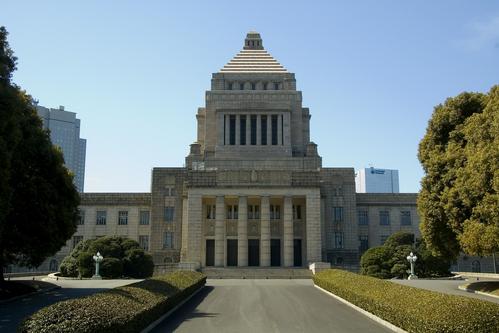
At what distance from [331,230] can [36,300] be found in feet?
138

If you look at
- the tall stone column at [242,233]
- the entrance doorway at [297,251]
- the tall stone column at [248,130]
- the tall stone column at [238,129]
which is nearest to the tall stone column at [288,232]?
the entrance doorway at [297,251]

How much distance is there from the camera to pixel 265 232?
53156 millimetres

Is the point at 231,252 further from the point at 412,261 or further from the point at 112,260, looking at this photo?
the point at 412,261

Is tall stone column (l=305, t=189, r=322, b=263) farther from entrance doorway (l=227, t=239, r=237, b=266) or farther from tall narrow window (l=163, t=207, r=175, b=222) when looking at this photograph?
tall narrow window (l=163, t=207, r=175, b=222)

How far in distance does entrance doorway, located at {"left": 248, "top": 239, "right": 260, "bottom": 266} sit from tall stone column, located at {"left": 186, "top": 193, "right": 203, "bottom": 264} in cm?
606

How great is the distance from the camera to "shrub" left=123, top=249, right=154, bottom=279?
1898 inches

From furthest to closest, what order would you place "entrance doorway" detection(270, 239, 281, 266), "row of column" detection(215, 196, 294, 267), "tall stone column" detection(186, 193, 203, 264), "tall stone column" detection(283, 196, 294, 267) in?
"entrance doorway" detection(270, 239, 281, 266) → "row of column" detection(215, 196, 294, 267) → "tall stone column" detection(283, 196, 294, 267) → "tall stone column" detection(186, 193, 203, 264)

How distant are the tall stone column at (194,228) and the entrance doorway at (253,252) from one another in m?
6.06

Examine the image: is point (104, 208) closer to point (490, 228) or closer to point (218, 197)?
point (218, 197)

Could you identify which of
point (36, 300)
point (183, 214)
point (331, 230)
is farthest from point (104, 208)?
point (36, 300)

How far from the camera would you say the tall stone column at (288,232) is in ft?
172

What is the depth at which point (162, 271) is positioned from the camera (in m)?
51.5

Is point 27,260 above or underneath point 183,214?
underneath

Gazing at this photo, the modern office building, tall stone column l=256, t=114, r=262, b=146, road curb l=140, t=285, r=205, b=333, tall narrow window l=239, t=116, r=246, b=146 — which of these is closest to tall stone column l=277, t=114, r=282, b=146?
tall stone column l=256, t=114, r=262, b=146
